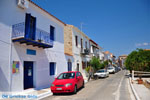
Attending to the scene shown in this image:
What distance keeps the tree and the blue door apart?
1548 cm

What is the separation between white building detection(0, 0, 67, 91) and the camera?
828 centimetres

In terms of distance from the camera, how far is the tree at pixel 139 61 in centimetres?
1905

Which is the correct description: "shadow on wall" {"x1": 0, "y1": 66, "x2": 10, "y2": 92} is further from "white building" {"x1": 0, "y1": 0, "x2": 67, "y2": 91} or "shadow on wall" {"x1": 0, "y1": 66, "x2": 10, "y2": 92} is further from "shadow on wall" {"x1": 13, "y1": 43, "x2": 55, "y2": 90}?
"shadow on wall" {"x1": 13, "y1": 43, "x2": 55, "y2": 90}

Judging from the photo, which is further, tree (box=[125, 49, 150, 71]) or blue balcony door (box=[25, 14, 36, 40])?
tree (box=[125, 49, 150, 71])

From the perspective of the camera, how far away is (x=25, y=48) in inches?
386

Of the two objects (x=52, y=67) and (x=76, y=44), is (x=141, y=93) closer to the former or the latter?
(x=52, y=67)

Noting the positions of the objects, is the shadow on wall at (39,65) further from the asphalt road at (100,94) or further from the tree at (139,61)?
the tree at (139,61)

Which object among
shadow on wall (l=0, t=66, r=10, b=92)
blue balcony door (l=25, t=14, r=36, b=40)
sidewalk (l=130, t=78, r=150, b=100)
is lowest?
sidewalk (l=130, t=78, r=150, b=100)

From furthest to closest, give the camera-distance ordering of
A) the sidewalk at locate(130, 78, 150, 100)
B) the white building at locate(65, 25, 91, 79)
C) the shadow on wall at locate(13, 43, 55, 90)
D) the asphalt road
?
1. the white building at locate(65, 25, 91, 79)
2. the shadow on wall at locate(13, 43, 55, 90)
3. the asphalt road
4. the sidewalk at locate(130, 78, 150, 100)

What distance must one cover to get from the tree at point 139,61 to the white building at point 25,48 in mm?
12467

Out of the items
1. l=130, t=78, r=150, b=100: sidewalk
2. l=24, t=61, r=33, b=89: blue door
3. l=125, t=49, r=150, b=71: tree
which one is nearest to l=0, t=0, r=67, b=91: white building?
l=24, t=61, r=33, b=89: blue door

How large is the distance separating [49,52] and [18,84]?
4.56m

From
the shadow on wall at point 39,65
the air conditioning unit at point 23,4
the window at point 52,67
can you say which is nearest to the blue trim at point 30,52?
the shadow on wall at point 39,65

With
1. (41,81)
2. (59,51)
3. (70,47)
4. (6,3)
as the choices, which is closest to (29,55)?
(41,81)
